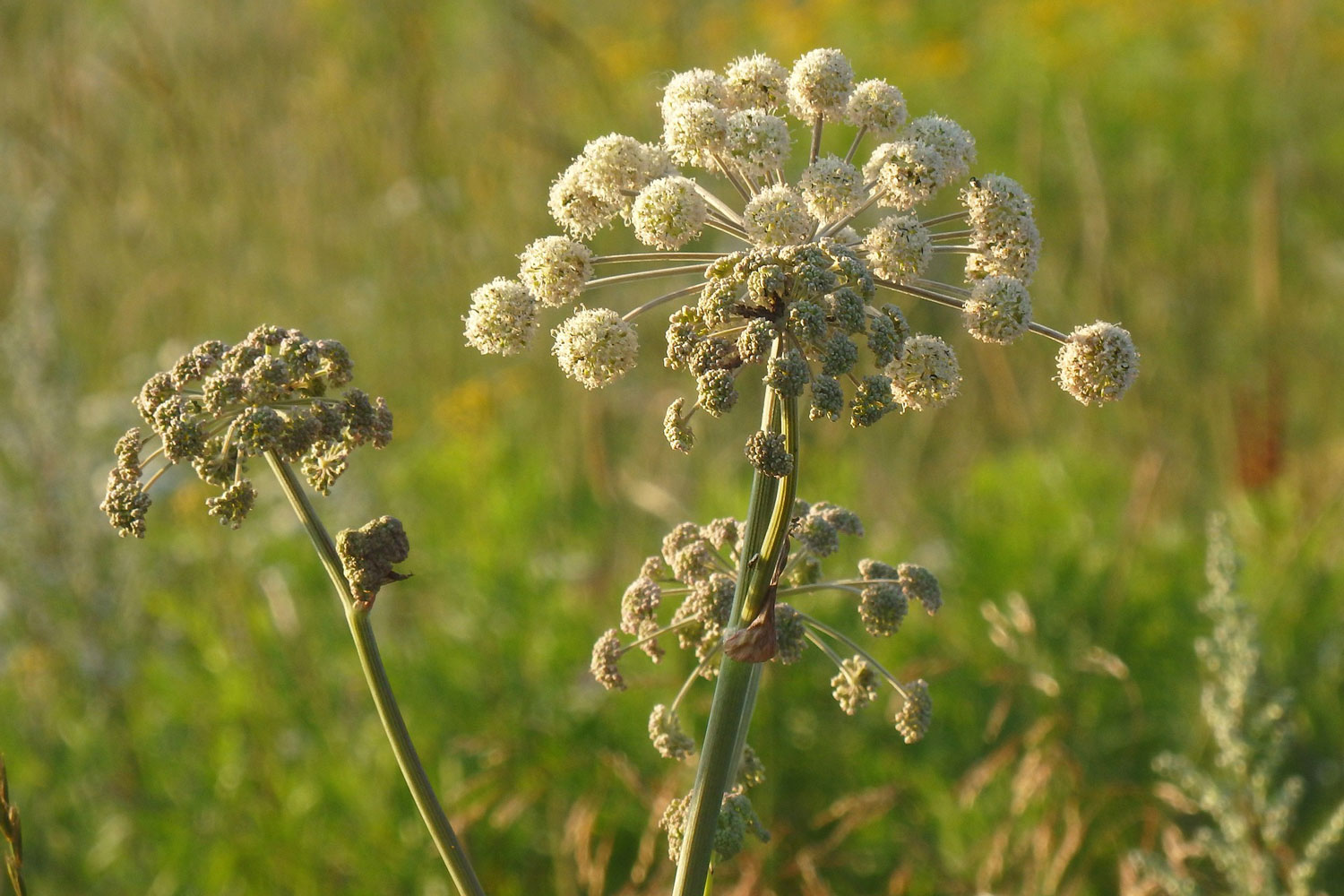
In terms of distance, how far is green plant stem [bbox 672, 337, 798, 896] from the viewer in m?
1.48

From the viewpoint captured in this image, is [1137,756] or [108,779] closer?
[1137,756]

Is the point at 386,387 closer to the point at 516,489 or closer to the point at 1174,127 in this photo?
the point at 516,489

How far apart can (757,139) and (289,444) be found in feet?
2.32

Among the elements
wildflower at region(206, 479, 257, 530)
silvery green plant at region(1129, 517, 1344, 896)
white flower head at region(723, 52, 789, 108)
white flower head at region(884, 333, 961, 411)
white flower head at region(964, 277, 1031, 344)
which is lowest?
silvery green plant at region(1129, 517, 1344, 896)

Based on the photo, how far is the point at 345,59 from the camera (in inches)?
302

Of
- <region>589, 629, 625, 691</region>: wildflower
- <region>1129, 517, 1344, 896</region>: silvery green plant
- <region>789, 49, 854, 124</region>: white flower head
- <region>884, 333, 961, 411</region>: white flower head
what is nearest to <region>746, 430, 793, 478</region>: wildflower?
<region>884, 333, 961, 411</region>: white flower head

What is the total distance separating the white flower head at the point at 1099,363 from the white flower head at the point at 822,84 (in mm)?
455

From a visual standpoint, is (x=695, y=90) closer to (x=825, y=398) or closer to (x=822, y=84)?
(x=822, y=84)

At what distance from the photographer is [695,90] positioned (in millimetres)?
1723

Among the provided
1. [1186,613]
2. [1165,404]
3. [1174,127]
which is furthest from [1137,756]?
[1174,127]

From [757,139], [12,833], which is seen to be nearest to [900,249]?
[757,139]

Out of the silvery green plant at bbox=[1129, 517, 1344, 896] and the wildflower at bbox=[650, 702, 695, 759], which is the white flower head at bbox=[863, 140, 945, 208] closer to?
the wildflower at bbox=[650, 702, 695, 759]

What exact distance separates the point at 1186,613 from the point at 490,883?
2.48m

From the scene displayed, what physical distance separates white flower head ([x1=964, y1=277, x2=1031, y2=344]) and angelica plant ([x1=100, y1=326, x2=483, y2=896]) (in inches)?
28.6
